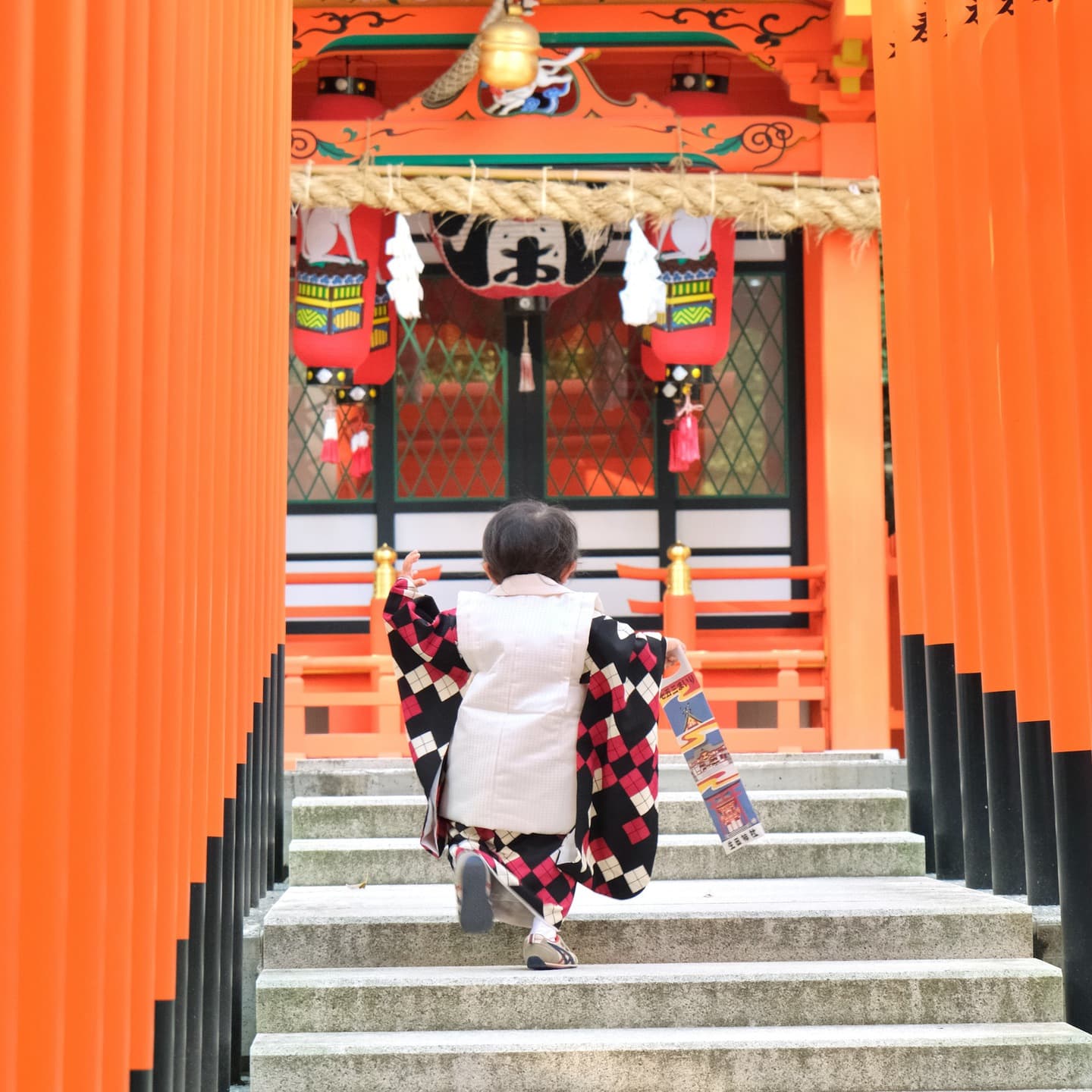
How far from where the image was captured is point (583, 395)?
9898 millimetres

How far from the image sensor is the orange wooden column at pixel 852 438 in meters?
8.45

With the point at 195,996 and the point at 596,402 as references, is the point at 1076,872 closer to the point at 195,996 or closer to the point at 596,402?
the point at 195,996

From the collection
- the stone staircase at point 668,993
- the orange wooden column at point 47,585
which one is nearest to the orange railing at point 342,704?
the stone staircase at point 668,993

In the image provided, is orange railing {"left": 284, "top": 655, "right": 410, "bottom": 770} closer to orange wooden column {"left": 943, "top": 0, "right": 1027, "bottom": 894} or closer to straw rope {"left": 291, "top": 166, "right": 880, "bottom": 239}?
straw rope {"left": 291, "top": 166, "right": 880, "bottom": 239}

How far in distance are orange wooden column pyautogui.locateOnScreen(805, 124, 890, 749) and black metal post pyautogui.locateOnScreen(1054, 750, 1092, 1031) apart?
3928mm

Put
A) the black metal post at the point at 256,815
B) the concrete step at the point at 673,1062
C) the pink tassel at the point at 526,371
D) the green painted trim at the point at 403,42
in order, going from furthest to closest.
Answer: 1. the green painted trim at the point at 403,42
2. the pink tassel at the point at 526,371
3. the black metal post at the point at 256,815
4. the concrete step at the point at 673,1062

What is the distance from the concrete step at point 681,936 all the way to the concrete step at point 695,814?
0.89 metres

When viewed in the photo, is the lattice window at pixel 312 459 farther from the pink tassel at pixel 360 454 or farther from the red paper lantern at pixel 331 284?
the red paper lantern at pixel 331 284

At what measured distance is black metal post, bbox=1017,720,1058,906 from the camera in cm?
486

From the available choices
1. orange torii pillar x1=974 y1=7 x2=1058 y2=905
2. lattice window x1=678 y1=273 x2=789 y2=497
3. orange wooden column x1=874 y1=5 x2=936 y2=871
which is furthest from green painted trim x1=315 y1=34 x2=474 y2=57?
orange torii pillar x1=974 y1=7 x2=1058 y2=905

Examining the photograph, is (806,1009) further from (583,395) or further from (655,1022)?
(583,395)

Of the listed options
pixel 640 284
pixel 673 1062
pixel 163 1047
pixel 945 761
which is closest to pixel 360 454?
pixel 640 284

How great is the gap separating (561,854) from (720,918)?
2.15ft

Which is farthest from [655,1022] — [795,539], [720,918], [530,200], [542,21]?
[542,21]
